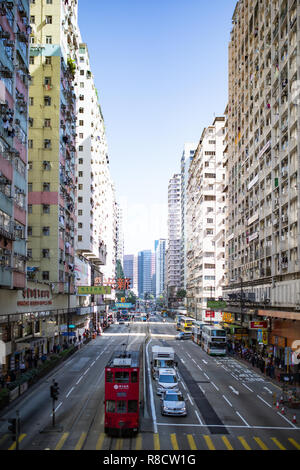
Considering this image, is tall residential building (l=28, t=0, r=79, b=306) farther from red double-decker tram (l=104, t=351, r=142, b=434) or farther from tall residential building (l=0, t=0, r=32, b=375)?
red double-decker tram (l=104, t=351, r=142, b=434)

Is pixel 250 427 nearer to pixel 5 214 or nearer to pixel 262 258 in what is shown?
pixel 5 214

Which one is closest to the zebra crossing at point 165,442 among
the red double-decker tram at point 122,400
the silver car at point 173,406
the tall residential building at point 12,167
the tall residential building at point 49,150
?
the red double-decker tram at point 122,400

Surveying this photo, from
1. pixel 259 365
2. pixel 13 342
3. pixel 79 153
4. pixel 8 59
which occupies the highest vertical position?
pixel 79 153

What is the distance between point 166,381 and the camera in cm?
4050

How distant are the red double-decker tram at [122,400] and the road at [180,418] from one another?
2.17ft

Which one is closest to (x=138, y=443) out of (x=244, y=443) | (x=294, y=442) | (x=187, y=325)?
(x=244, y=443)

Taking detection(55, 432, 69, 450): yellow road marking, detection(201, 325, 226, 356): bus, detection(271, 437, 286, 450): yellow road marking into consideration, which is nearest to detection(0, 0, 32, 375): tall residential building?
detection(55, 432, 69, 450): yellow road marking

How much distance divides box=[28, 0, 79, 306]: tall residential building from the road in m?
18.9

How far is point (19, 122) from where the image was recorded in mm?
44875

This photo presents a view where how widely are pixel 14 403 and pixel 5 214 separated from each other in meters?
14.8

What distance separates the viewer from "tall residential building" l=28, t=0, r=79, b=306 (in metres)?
64.0

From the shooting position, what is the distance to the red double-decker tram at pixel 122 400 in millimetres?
26688

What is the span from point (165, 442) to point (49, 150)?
47662 millimetres
